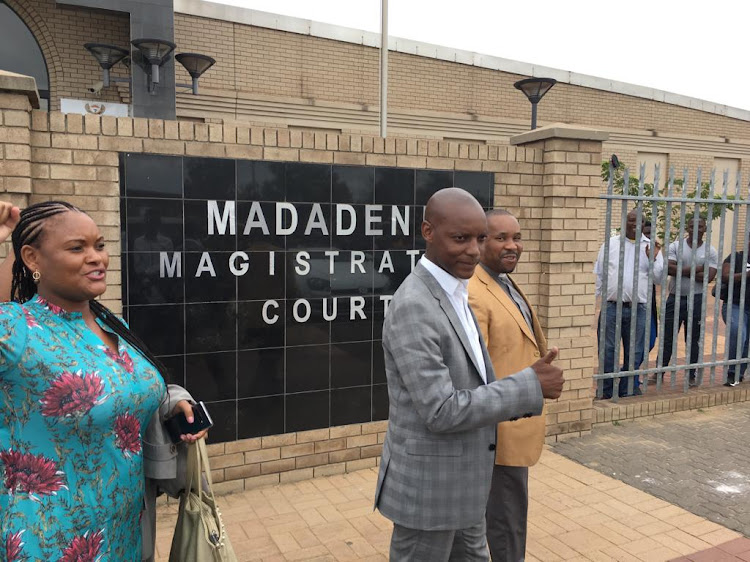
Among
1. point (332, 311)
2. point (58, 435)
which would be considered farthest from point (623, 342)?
point (58, 435)

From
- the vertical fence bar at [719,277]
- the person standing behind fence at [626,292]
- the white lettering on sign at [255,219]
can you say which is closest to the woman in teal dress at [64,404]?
the white lettering on sign at [255,219]

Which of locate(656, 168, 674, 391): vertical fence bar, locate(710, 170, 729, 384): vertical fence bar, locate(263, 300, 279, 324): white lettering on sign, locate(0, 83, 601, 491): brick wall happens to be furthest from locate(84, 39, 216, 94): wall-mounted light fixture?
locate(710, 170, 729, 384): vertical fence bar

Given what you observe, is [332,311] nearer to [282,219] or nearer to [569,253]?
[282,219]

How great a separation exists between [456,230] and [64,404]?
4.20 ft

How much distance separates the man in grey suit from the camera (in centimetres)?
195

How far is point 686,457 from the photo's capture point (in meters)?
4.92

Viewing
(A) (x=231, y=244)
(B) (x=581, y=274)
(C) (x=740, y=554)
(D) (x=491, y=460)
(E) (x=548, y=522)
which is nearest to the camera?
(D) (x=491, y=460)

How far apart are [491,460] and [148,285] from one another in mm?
2558

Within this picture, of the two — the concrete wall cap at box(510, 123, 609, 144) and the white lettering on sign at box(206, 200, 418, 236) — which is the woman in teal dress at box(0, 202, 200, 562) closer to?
the white lettering on sign at box(206, 200, 418, 236)

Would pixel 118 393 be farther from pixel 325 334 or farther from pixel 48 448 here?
pixel 325 334

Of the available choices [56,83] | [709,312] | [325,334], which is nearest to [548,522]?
[325,334]

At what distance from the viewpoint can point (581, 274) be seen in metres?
5.31

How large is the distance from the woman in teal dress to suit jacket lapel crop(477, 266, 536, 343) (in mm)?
1485

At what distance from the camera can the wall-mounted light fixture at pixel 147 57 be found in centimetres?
845
